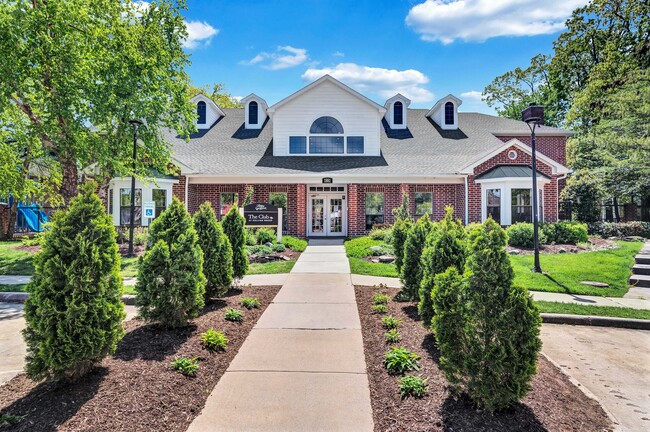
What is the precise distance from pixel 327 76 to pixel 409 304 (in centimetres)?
1546

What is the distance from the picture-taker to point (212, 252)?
6.20m

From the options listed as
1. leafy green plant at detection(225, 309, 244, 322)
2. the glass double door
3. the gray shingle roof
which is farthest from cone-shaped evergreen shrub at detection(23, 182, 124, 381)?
the glass double door

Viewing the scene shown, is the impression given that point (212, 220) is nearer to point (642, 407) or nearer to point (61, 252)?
point (61, 252)

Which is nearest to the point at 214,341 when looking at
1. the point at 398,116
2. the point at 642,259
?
the point at 642,259

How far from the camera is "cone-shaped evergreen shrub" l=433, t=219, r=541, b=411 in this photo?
2.89 metres

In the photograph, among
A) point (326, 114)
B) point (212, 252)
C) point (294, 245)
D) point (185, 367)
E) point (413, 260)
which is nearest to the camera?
point (185, 367)

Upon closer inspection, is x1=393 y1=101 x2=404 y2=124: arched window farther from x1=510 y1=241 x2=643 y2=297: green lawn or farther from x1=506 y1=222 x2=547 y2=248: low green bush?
x1=510 y1=241 x2=643 y2=297: green lawn

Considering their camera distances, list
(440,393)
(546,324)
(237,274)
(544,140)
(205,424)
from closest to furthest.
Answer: (205,424) → (440,393) → (546,324) → (237,274) → (544,140)

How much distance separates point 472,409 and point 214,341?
2.90 meters

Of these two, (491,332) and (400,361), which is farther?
(400,361)

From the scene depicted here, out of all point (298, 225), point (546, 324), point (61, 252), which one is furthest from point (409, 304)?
point (298, 225)

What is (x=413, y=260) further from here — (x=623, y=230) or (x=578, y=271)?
(x=623, y=230)

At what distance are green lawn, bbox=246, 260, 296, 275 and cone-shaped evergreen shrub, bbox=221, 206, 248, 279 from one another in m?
2.42

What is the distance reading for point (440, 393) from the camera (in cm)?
332
